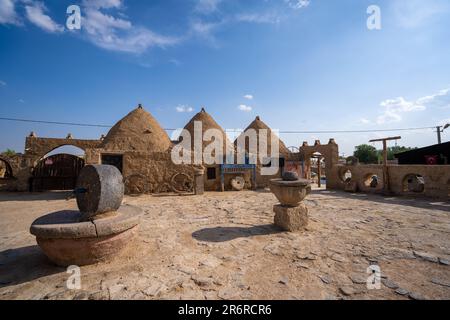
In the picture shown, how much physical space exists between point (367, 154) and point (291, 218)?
3754cm

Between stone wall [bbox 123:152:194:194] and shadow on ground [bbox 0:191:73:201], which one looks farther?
stone wall [bbox 123:152:194:194]

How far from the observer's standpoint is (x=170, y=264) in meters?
3.28

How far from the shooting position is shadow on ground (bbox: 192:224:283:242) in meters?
4.50

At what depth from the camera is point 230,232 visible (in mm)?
4902

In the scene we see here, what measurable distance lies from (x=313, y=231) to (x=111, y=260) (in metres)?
4.21

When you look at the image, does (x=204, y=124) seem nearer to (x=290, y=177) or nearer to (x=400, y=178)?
(x=400, y=178)

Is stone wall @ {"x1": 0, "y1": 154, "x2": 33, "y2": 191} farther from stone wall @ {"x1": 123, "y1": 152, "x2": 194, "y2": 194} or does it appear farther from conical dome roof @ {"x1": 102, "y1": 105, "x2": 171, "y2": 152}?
stone wall @ {"x1": 123, "y1": 152, "x2": 194, "y2": 194}

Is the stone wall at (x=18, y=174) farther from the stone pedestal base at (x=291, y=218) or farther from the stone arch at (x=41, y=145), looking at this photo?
the stone pedestal base at (x=291, y=218)

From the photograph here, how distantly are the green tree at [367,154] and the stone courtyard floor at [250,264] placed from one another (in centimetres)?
3392

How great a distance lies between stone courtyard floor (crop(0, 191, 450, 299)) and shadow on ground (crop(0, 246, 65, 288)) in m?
0.01

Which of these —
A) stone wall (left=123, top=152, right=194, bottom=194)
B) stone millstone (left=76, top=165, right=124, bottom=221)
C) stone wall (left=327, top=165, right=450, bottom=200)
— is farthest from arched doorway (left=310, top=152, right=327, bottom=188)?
stone millstone (left=76, top=165, right=124, bottom=221)

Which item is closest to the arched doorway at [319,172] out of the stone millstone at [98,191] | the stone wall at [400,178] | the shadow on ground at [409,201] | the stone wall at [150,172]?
the stone wall at [400,178]
